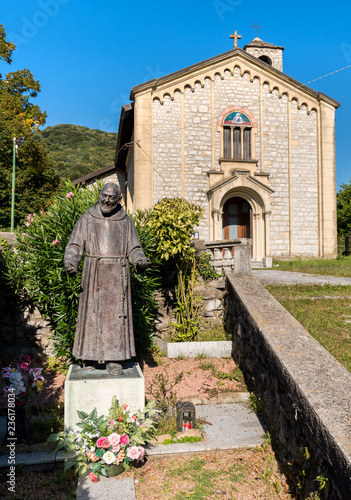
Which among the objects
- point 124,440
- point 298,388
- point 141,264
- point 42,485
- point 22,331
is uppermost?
point 141,264

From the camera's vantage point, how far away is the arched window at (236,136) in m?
15.9

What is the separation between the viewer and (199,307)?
739cm

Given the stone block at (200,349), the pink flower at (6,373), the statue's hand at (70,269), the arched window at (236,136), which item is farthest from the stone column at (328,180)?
the pink flower at (6,373)

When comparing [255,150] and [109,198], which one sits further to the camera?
[255,150]

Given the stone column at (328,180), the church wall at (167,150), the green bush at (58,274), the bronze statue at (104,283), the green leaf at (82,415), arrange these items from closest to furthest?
1. the green leaf at (82,415)
2. the bronze statue at (104,283)
3. the green bush at (58,274)
4. the church wall at (167,150)
5. the stone column at (328,180)

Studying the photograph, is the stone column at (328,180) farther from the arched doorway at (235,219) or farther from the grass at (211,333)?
the grass at (211,333)

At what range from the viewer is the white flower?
3222 millimetres

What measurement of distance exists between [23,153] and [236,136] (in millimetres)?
11856

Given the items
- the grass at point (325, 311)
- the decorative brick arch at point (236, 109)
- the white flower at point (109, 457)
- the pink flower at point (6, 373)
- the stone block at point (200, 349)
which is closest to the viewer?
the white flower at point (109, 457)

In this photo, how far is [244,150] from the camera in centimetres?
1611

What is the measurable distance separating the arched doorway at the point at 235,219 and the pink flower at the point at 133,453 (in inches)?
560

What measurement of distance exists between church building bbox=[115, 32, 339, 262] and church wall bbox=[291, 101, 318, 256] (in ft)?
0.15

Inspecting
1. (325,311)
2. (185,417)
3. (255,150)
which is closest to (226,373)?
(185,417)

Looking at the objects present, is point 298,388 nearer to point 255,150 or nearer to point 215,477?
point 215,477
